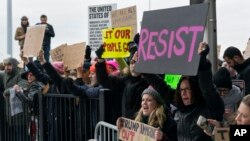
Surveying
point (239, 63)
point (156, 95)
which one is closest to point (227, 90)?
point (156, 95)

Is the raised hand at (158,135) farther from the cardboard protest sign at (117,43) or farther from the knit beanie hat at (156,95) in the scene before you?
the cardboard protest sign at (117,43)

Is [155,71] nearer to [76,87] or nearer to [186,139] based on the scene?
[186,139]

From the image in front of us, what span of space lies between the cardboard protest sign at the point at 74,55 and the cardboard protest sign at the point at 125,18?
0.54 metres

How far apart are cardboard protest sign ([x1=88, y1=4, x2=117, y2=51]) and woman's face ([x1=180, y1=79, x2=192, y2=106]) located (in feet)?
23.6

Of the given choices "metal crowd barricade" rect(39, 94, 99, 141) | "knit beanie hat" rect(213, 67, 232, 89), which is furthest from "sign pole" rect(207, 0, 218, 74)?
"metal crowd barricade" rect(39, 94, 99, 141)

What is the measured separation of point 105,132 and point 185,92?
178 centimetres

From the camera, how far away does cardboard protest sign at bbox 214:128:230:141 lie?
477 centimetres

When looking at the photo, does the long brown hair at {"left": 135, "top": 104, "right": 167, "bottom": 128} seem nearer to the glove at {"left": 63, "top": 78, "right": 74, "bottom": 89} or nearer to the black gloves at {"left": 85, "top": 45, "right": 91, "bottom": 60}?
the glove at {"left": 63, "top": 78, "right": 74, "bottom": 89}

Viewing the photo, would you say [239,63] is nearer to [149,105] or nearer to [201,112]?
[149,105]

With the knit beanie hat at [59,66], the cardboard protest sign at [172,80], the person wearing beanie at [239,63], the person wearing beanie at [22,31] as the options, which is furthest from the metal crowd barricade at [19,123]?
the person wearing beanie at [22,31]

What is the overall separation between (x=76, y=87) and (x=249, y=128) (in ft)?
13.1

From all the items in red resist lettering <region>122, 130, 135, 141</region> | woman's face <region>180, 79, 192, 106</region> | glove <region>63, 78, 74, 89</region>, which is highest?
woman's face <region>180, 79, 192, 106</region>

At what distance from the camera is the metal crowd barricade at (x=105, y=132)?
7.01 m

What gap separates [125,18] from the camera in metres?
8.20
